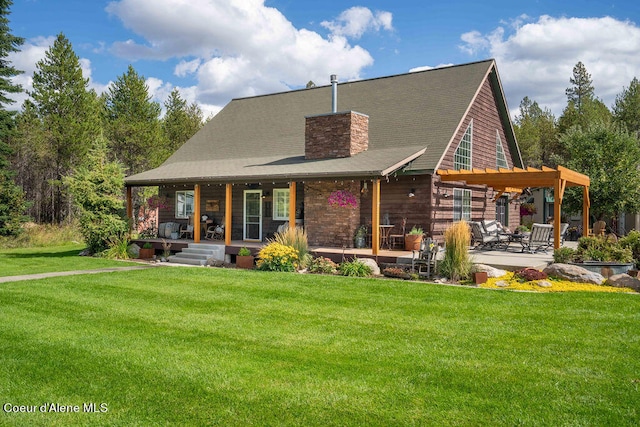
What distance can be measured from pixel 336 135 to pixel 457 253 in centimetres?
639

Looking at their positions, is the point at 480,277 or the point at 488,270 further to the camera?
the point at 488,270

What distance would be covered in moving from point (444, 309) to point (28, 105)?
1101 inches

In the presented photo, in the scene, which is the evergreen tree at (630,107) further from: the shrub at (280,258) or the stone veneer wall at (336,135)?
the shrub at (280,258)

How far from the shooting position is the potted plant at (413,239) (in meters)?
13.5

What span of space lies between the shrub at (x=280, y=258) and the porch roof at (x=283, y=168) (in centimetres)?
225

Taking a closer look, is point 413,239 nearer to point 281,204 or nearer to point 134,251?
point 281,204

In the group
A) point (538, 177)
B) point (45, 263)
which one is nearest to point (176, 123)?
point (45, 263)

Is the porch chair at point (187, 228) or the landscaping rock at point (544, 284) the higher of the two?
the porch chair at point (187, 228)

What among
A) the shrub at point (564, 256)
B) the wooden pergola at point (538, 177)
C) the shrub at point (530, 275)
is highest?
the wooden pergola at point (538, 177)

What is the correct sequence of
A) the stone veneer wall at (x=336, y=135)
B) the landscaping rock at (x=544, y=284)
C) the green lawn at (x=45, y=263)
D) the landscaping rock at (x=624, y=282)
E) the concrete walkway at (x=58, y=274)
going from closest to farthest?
the landscaping rock at (x=624, y=282), the landscaping rock at (x=544, y=284), the concrete walkway at (x=58, y=274), the green lawn at (x=45, y=263), the stone veneer wall at (x=336, y=135)

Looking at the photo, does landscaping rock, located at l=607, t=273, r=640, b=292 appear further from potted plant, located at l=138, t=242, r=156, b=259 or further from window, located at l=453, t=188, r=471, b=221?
potted plant, located at l=138, t=242, r=156, b=259

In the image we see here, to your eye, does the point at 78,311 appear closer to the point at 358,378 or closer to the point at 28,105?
the point at 358,378

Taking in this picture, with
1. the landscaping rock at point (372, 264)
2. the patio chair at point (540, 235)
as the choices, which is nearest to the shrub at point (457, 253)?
the landscaping rock at point (372, 264)

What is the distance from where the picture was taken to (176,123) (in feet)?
130
